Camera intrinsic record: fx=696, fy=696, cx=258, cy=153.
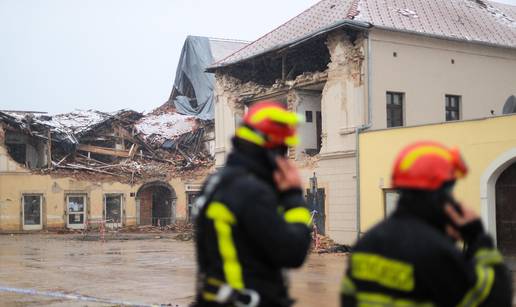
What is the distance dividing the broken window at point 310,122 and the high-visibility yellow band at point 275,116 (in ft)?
71.5

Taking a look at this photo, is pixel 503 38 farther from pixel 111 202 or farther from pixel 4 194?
pixel 4 194

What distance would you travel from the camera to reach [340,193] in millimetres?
22766

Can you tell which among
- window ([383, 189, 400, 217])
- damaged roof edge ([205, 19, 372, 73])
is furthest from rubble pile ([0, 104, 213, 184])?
window ([383, 189, 400, 217])

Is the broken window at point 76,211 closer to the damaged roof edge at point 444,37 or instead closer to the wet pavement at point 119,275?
the wet pavement at point 119,275

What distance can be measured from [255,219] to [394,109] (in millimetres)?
20582

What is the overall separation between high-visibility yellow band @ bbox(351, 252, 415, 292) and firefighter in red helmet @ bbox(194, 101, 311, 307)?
297 millimetres

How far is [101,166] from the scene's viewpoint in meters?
39.1

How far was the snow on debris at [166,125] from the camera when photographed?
139 ft

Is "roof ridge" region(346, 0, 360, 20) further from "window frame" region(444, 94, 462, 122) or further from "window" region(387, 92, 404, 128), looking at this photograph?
"window frame" region(444, 94, 462, 122)

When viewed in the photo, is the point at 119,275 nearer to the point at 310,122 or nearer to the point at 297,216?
the point at 310,122

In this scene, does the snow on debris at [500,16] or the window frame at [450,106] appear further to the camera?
the snow on debris at [500,16]

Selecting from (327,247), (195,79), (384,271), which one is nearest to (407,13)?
(327,247)

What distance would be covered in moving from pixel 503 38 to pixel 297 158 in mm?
8884

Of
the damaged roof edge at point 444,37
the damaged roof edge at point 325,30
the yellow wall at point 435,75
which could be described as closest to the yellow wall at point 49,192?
the damaged roof edge at point 325,30
